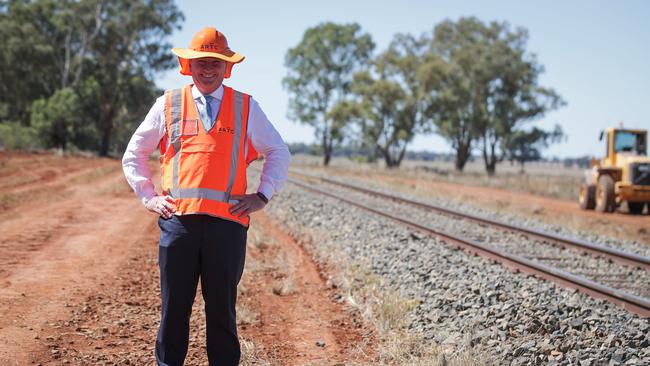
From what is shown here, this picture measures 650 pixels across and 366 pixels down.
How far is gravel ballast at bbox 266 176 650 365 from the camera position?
503 centimetres

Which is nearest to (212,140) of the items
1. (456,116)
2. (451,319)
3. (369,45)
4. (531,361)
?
(531,361)

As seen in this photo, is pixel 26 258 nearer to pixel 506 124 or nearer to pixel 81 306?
pixel 81 306

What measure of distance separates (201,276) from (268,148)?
80 centimetres

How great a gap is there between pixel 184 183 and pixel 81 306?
2.89 metres

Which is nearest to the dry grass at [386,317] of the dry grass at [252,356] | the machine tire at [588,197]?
the dry grass at [252,356]

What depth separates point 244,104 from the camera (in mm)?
3506

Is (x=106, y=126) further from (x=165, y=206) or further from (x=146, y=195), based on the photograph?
(x=165, y=206)

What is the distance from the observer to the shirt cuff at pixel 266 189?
360 cm

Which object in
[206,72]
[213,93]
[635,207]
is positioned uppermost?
[206,72]

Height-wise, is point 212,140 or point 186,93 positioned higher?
point 186,93

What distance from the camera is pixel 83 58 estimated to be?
45.4 meters

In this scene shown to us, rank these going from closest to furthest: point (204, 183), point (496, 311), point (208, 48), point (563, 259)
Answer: point (204, 183) → point (208, 48) → point (496, 311) → point (563, 259)

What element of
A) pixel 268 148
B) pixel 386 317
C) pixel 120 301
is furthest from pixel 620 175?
pixel 268 148

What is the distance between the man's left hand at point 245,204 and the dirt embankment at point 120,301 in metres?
1.70
